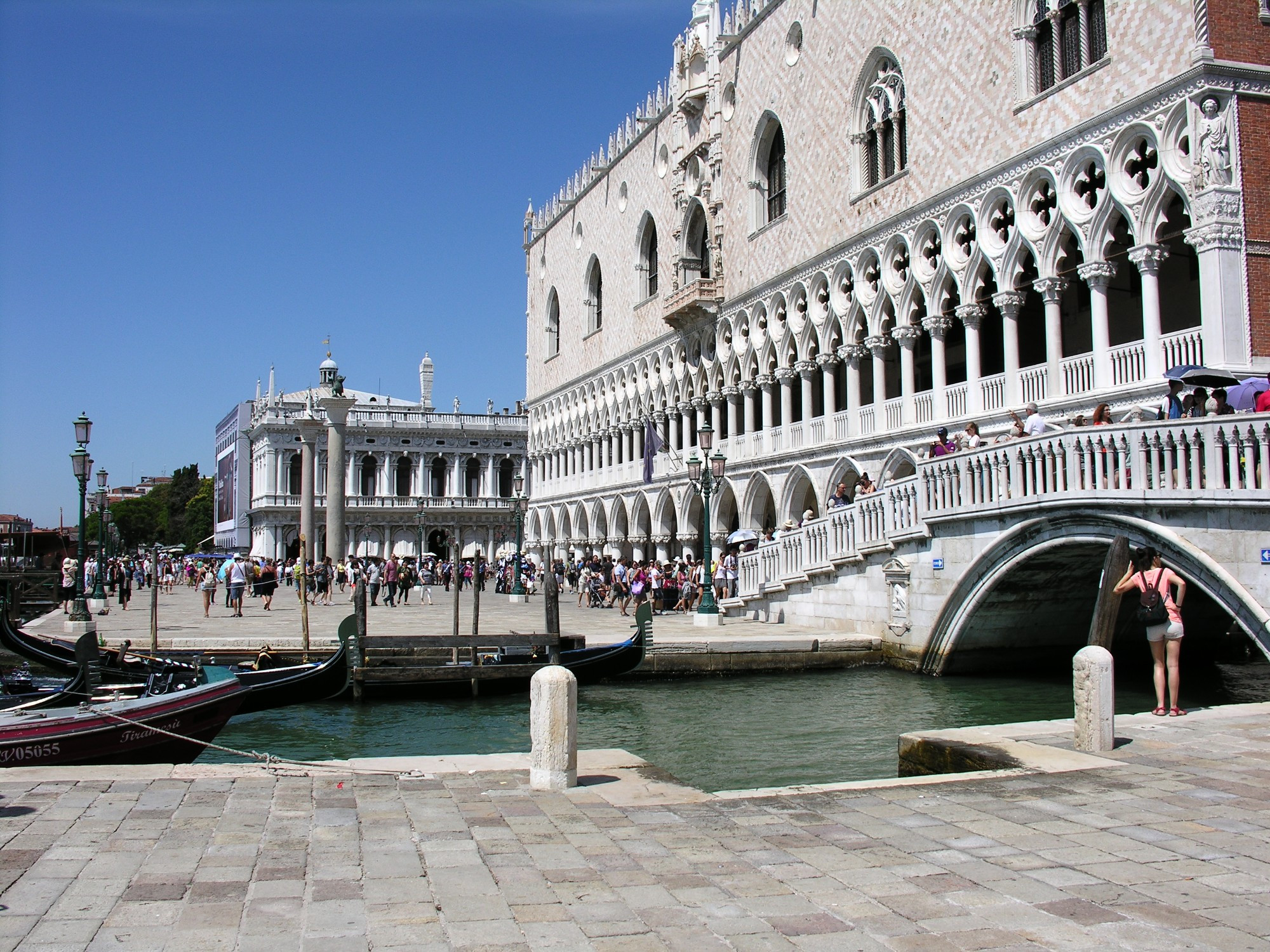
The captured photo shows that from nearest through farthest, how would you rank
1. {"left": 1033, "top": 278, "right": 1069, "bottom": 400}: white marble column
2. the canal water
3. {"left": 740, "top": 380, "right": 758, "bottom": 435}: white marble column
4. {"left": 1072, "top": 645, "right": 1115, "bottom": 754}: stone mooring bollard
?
{"left": 1072, "top": 645, "right": 1115, "bottom": 754}: stone mooring bollard, the canal water, {"left": 1033, "top": 278, "right": 1069, "bottom": 400}: white marble column, {"left": 740, "top": 380, "right": 758, "bottom": 435}: white marble column

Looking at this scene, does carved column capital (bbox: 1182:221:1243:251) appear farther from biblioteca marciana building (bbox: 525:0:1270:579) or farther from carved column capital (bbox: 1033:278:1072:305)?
carved column capital (bbox: 1033:278:1072:305)

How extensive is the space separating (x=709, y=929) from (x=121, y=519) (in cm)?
9876

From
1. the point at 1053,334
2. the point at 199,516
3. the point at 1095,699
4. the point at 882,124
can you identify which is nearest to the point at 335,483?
the point at 882,124

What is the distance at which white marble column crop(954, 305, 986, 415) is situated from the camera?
16.6 m

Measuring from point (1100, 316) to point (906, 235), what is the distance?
4579mm

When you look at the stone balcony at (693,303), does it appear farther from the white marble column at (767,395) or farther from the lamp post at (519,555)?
the lamp post at (519,555)

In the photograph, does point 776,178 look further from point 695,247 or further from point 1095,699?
point 1095,699

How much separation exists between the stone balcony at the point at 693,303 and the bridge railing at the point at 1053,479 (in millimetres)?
9632

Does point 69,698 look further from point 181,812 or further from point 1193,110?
point 1193,110

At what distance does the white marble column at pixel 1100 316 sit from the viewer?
14.2 m

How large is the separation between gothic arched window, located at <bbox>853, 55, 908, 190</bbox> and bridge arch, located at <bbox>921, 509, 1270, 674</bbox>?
8470 millimetres

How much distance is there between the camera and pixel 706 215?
26.4 metres

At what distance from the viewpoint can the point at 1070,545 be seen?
36.8ft

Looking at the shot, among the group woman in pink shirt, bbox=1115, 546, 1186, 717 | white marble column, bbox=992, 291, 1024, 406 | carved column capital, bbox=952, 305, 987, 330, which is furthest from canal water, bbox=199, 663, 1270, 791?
carved column capital, bbox=952, 305, 987, 330
